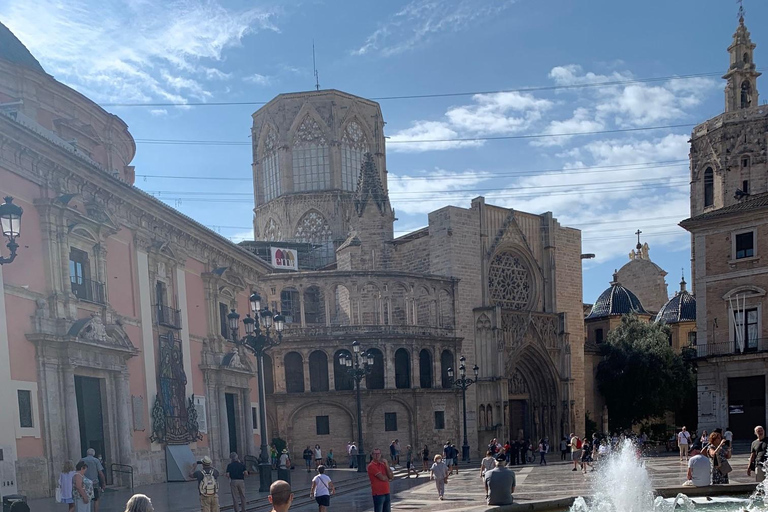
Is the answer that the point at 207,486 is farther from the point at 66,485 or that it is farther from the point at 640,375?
the point at 640,375

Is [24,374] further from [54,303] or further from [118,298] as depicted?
[118,298]

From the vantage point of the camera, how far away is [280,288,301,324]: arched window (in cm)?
3984

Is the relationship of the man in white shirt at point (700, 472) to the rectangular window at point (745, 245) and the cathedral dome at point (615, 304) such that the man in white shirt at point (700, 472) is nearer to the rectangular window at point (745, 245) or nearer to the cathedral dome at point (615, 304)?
the rectangular window at point (745, 245)

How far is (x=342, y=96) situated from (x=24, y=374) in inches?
1683

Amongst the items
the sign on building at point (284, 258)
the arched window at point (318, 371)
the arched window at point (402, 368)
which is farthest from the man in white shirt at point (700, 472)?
the sign on building at point (284, 258)

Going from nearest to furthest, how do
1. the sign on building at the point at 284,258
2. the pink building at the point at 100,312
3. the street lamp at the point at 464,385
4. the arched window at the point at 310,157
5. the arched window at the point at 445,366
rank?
1. the pink building at the point at 100,312
2. the street lamp at the point at 464,385
3. the arched window at the point at 445,366
4. the sign on building at the point at 284,258
5. the arched window at the point at 310,157

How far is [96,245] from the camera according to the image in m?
19.2

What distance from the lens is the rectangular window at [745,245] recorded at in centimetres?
3238

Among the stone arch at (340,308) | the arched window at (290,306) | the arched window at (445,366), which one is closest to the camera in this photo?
the arched window at (445,366)

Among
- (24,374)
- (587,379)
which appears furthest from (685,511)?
(587,379)

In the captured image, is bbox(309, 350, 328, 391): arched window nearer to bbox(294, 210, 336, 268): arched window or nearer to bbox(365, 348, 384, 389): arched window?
bbox(365, 348, 384, 389): arched window

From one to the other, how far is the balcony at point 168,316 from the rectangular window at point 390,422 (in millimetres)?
16556

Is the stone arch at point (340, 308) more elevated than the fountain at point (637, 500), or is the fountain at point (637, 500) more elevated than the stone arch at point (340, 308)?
the stone arch at point (340, 308)

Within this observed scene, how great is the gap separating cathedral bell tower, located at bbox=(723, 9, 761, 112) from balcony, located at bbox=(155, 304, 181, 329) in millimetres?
46707
